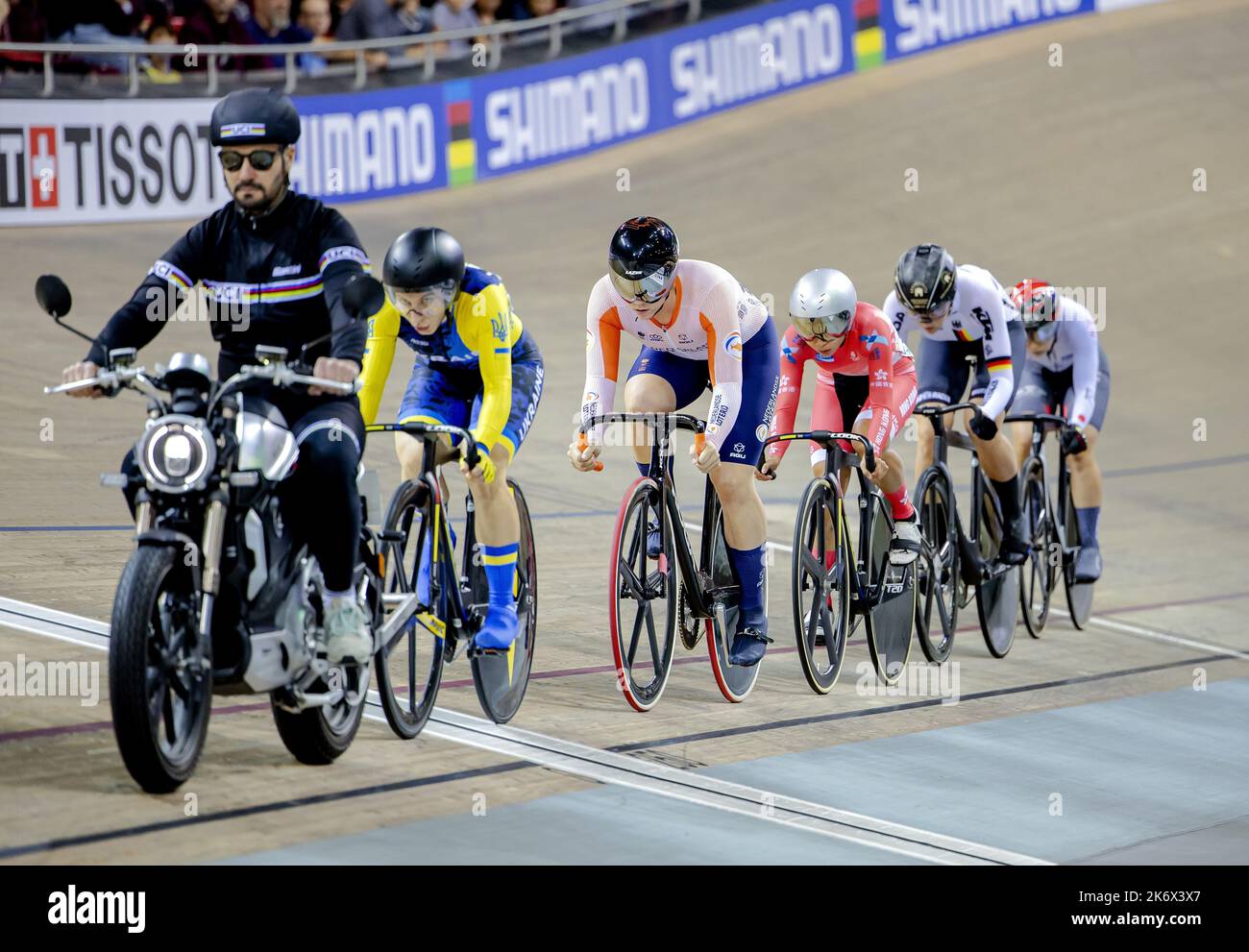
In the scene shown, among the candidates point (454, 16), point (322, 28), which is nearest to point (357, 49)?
point (322, 28)

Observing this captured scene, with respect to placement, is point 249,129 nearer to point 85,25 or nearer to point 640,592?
point 640,592

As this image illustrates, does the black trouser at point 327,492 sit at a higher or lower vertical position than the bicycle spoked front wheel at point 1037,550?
higher

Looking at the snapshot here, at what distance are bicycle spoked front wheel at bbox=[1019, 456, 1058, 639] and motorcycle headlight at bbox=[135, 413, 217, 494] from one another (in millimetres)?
3979

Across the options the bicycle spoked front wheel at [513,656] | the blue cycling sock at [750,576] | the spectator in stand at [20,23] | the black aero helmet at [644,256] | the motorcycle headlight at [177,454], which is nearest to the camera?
the motorcycle headlight at [177,454]

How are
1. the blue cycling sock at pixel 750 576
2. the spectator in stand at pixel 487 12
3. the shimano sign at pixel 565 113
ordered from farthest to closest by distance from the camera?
the spectator in stand at pixel 487 12 < the shimano sign at pixel 565 113 < the blue cycling sock at pixel 750 576

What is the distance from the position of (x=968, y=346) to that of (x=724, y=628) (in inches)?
72.4

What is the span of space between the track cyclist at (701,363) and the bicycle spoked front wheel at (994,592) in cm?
143

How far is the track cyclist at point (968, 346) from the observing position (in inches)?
232

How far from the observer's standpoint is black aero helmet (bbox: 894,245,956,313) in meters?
5.85

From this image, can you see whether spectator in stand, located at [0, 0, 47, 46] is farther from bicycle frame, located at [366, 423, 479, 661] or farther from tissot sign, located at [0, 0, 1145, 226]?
bicycle frame, located at [366, 423, 479, 661]

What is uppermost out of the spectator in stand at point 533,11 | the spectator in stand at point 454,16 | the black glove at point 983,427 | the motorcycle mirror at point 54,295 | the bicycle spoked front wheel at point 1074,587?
the spectator in stand at point 533,11

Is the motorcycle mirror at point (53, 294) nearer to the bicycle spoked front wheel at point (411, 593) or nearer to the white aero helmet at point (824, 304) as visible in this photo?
the bicycle spoked front wheel at point (411, 593)

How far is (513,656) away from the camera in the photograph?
14.6 feet

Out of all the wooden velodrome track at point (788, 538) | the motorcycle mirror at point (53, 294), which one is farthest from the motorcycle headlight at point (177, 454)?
the wooden velodrome track at point (788, 538)
